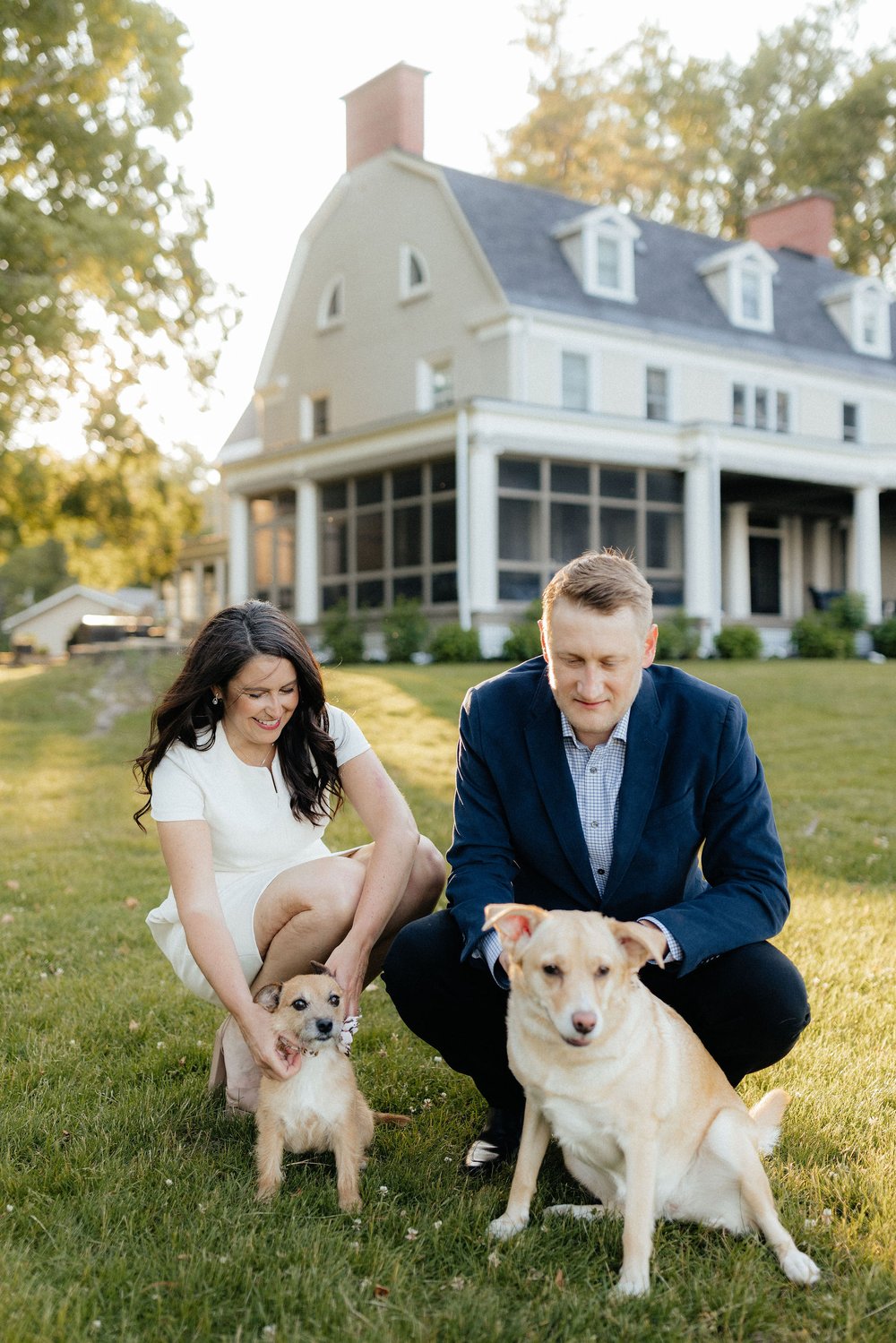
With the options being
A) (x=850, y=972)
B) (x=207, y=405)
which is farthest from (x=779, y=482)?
(x=850, y=972)

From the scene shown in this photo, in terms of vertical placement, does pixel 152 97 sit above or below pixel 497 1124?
above

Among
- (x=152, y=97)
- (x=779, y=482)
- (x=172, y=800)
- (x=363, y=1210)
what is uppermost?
(x=152, y=97)

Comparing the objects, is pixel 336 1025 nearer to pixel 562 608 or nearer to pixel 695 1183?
pixel 695 1183

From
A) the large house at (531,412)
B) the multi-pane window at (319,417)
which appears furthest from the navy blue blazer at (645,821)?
the multi-pane window at (319,417)

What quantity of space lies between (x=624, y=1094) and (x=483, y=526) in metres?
17.0

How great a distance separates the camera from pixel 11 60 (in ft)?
55.7

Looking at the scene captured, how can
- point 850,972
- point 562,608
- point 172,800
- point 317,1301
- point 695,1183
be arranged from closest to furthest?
1. point 317,1301
2. point 695,1183
3. point 562,608
4. point 172,800
5. point 850,972

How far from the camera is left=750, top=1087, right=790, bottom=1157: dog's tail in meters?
3.23

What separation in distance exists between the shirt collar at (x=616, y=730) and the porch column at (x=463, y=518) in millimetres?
15705

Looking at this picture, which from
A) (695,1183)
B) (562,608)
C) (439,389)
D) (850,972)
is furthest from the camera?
(439,389)

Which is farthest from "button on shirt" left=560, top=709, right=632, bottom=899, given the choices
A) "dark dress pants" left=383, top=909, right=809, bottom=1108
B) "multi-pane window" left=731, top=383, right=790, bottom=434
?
"multi-pane window" left=731, top=383, right=790, bottom=434

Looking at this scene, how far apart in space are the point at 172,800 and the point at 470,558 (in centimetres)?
1626

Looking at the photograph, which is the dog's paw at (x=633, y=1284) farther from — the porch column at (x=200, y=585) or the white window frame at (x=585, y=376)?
the porch column at (x=200, y=585)

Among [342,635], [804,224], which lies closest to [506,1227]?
[342,635]
